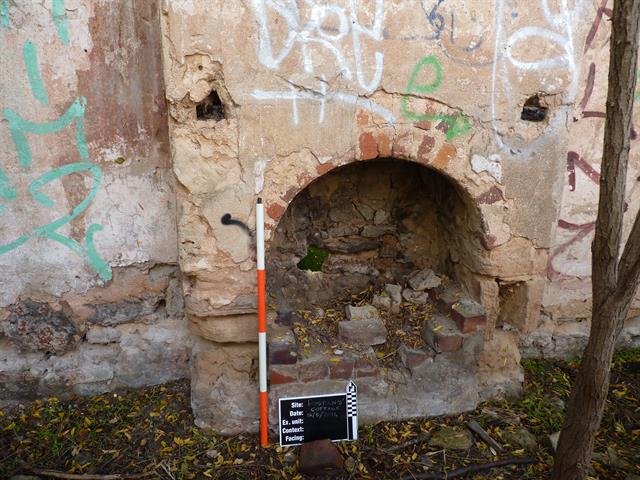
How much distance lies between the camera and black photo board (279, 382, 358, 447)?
2.63m

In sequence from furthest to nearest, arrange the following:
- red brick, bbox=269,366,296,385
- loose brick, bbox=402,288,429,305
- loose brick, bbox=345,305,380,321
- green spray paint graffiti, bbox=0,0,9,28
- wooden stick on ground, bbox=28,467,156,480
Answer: loose brick, bbox=402,288,429,305
loose brick, bbox=345,305,380,321
red brick, bbox=269,366,296,385
green spray paint graffiti, bbox=0,0,9,28
wooden stick on ground, bbox=28,467,156,480

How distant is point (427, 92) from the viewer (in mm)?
2500

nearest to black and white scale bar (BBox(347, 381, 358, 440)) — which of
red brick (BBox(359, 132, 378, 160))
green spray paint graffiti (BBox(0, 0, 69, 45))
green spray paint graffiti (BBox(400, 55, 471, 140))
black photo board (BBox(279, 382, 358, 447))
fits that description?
black photo board (BBox(279, 382, 358, 447))

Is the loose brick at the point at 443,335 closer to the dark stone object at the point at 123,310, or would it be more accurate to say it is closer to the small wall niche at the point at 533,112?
the small wall niche at the point at 533,112

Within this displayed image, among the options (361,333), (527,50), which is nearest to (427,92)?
A: (527,50)

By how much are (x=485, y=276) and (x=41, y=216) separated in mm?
2647

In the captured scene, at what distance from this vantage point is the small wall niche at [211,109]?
2467 millimetres

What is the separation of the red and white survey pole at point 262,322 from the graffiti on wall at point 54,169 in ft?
3.60

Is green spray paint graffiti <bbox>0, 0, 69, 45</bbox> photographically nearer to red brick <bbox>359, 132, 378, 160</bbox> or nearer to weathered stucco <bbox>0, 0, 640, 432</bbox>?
weathered stucco <bbox>0, 0, 640, 432</bbox>

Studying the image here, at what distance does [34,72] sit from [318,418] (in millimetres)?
2448

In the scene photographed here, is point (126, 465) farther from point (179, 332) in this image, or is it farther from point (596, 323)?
point (596, 323)

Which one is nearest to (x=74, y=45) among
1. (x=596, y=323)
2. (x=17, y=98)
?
(x=17, y=98)

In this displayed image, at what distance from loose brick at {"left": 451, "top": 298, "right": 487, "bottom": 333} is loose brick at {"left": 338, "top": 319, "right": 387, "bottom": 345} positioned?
44cm

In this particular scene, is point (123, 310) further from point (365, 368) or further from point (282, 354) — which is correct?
point (365, 368)
